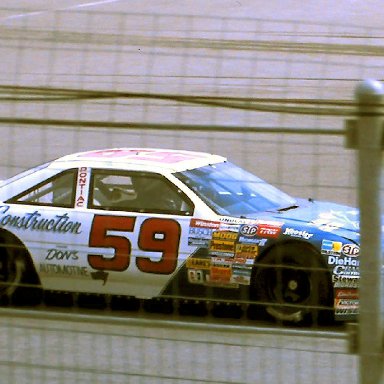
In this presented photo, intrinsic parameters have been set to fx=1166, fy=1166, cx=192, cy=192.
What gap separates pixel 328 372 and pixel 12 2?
1595cm

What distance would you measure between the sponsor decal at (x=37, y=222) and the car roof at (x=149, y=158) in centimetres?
37

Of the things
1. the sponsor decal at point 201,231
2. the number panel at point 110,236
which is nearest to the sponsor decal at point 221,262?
the sponsor decal at point 201,231

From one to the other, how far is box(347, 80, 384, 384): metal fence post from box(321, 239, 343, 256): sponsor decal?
4130 mm

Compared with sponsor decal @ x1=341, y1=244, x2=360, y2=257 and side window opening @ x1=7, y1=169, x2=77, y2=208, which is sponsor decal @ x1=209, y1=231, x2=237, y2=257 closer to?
sponsor decal @ x1=341, y1=244, x2=360, y2=257

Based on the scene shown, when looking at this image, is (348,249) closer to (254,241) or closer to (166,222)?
(254,241)

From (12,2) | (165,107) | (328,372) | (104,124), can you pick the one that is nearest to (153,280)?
(328,372)

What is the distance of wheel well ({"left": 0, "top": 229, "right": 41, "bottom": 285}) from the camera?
159 inches

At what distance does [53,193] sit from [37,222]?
1.34 feet

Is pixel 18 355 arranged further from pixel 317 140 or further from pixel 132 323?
→ pixel 317 140

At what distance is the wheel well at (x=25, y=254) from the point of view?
4.03 m

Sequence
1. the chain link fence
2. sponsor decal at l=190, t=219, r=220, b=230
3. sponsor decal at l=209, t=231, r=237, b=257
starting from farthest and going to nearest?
sponsor decal at l=190, t=219, r=220, b=230 → sponsor decal at l=209, t=231, r=237, b=257 → the chain link fence

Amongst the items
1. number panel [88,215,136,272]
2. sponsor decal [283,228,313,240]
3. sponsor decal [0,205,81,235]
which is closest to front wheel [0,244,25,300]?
number panel [88,215,136,272]

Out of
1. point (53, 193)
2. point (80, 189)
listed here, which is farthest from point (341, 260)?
point (53, 193)

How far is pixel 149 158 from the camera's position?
7840 millimetres
